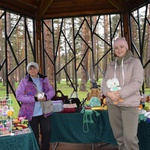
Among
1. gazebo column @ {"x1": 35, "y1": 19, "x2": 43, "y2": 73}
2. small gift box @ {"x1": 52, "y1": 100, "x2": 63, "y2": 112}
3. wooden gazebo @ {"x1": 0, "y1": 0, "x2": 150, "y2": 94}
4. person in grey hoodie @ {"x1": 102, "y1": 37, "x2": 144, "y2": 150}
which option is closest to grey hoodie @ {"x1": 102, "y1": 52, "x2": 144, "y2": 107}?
person in grey hoodie @ {"x1": 102, "y1": 37, "x2": 144, "y2": 150}

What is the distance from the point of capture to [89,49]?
455 cm

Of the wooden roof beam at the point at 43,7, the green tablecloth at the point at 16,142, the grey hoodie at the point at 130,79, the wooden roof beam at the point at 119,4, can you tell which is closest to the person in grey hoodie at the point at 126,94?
the grey hoodie at the point at 130,79

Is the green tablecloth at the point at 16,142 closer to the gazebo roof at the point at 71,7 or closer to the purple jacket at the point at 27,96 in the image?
the purple jacket at the point at 27,96

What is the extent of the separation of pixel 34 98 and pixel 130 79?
3.59ft

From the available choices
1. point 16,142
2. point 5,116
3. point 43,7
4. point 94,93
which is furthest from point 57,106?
point 43,7

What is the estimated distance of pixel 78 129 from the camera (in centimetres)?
296

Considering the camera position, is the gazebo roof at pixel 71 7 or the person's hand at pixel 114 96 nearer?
the person's hand at pixel 114 96

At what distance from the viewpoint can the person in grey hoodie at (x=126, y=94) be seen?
1852 millimetres

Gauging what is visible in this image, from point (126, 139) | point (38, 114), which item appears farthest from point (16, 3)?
point (126, 139)

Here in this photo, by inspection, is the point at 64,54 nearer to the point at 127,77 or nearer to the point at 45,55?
the point at 45,55

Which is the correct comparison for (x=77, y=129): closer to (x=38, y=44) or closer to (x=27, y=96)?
(x=27, y=96)

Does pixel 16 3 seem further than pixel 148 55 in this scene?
No

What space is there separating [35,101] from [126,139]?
1.07m

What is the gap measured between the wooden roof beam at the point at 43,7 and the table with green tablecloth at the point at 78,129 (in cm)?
211
